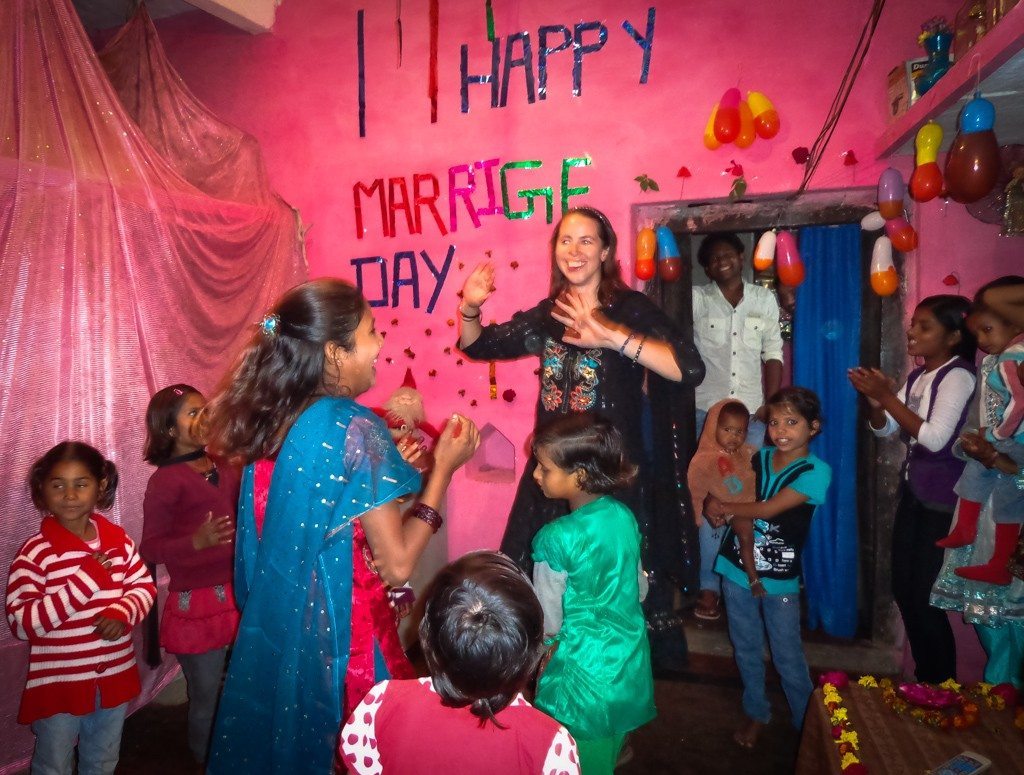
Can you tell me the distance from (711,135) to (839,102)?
0.60 metres

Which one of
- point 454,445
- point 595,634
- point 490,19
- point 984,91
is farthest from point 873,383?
point 490,19

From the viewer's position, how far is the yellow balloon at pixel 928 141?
8.85 feet

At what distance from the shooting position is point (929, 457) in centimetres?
271

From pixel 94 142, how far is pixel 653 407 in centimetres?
238

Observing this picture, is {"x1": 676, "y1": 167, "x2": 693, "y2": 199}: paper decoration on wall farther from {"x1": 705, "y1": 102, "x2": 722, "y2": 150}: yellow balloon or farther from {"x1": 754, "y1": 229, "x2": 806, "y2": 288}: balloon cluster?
{"x1": 754, "y1": 229, "x2": 806, "y2": 288}: balloon cluster

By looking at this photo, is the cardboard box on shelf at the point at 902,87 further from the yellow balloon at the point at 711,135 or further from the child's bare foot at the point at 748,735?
the child's bare foot at the point at 748,735

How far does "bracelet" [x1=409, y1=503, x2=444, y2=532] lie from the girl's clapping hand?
1.16m

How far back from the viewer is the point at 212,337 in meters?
3.31

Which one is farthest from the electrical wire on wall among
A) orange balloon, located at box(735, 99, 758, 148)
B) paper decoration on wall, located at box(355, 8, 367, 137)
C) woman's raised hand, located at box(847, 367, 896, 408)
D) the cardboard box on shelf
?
paper decoration on wall, located at box(355, 8, 367, 137)

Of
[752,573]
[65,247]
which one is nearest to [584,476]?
[752,573]

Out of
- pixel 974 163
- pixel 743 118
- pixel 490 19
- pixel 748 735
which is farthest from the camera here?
pixel 490 19

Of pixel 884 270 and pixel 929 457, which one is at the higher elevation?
pixel 884 270

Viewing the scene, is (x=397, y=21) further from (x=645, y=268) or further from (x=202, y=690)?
(x=202, y=690)

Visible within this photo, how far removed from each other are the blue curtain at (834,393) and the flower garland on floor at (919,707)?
4.54 ft
